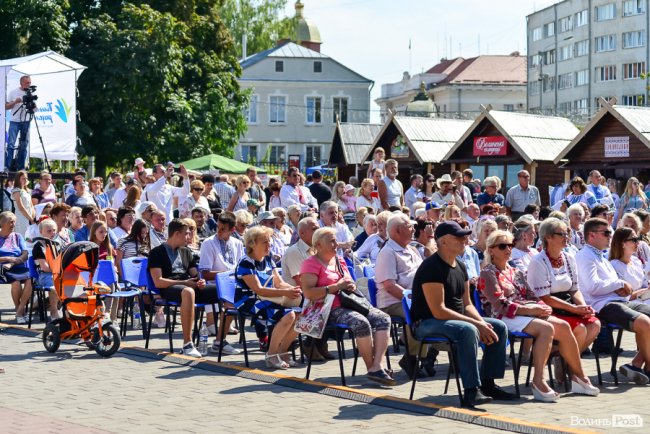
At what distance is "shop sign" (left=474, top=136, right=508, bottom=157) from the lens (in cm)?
3662

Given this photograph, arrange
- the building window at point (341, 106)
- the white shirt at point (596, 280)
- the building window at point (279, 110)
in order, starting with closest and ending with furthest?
the white shirt at point (596, 280), the building window at point (341, 106), the building window at point (279, 110)

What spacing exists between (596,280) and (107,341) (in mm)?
5165

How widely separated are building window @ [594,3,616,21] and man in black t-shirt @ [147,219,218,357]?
96727mm

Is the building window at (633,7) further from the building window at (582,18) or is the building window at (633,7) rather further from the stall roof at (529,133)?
the stall roof at (529,133)

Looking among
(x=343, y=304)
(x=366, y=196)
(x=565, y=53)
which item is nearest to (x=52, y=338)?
(x=343, y=304)

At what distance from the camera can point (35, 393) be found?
33.0 feet

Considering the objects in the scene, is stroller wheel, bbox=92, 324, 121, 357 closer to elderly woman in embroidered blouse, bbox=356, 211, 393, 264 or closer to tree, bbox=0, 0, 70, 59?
elderly woman in embroidered blouse, bbox=356, 211, 393, 264

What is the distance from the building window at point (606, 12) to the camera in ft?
341

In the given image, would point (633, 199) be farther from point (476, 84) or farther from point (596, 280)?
point (476, 84)

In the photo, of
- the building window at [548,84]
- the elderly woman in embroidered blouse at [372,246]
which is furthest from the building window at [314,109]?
the elderly woman in embroidered blouse at [372,246]

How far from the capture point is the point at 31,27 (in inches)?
1722

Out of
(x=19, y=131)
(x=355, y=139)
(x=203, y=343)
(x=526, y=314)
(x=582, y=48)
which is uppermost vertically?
(x=582, y=48)

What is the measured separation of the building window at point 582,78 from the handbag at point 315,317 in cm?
9979

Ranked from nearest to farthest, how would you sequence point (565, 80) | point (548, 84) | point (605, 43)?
point (605, 43) < point (565, 80) < point (548, 84)
